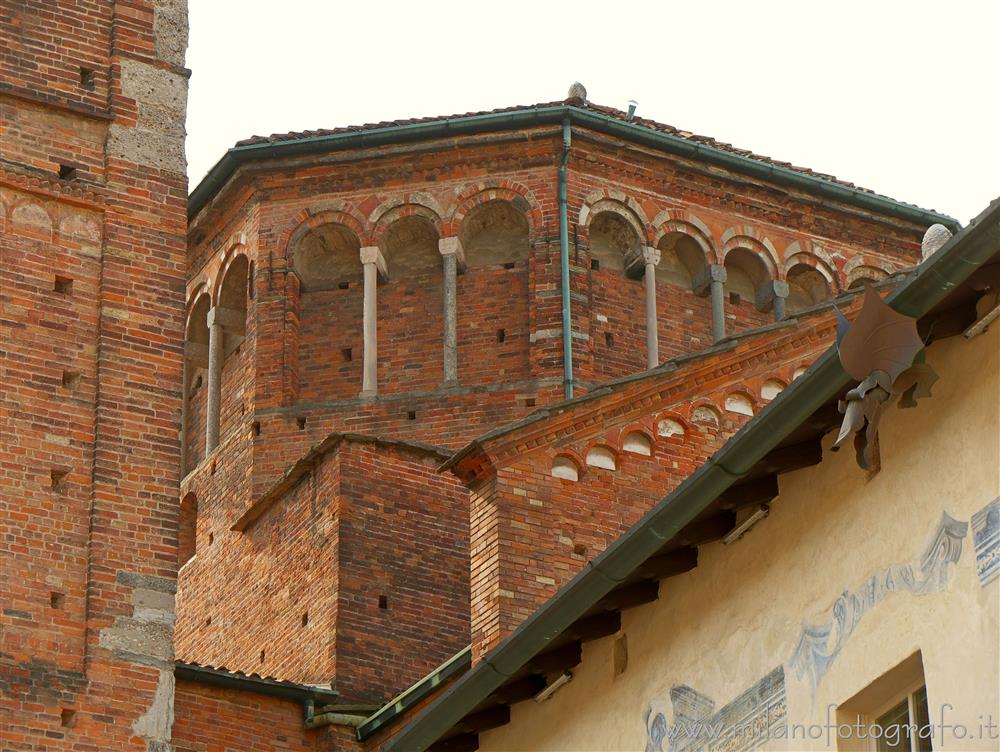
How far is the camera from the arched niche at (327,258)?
2722cm

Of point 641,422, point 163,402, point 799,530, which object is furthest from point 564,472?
point 799,530

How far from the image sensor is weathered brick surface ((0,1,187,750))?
62.1 feet

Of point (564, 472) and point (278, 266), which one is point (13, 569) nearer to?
point (564, 472)

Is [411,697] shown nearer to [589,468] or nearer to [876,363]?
[589,468]

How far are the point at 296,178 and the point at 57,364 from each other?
7.82m

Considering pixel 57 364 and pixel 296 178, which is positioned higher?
pixel 296 178

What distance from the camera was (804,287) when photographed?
28.1 meters

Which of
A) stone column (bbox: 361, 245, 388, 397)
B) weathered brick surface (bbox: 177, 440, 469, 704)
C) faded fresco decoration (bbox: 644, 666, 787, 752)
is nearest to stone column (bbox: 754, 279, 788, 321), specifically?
stone column (bbox: 361, 245, 388, 397)

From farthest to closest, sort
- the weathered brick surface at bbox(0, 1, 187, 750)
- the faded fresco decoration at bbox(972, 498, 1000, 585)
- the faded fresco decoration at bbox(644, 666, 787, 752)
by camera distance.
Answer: the weathered brick surface at bbox(0, 1, 187, 750), the faded fresco decoration at bbox(644, 666, 787, 752), the faded fresco decoration at bbox(972, 498, 1000, 585)

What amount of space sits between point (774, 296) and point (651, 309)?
5.25 ft

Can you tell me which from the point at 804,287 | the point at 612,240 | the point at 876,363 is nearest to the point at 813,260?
the point at 804,287

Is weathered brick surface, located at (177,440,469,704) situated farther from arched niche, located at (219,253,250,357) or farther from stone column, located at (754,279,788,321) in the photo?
stone column, located at (754,279,788,321)

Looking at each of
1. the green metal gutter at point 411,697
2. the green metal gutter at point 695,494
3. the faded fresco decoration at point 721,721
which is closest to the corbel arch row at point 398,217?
the green metal gutter at point 411,697

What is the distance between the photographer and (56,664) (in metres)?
18.8
